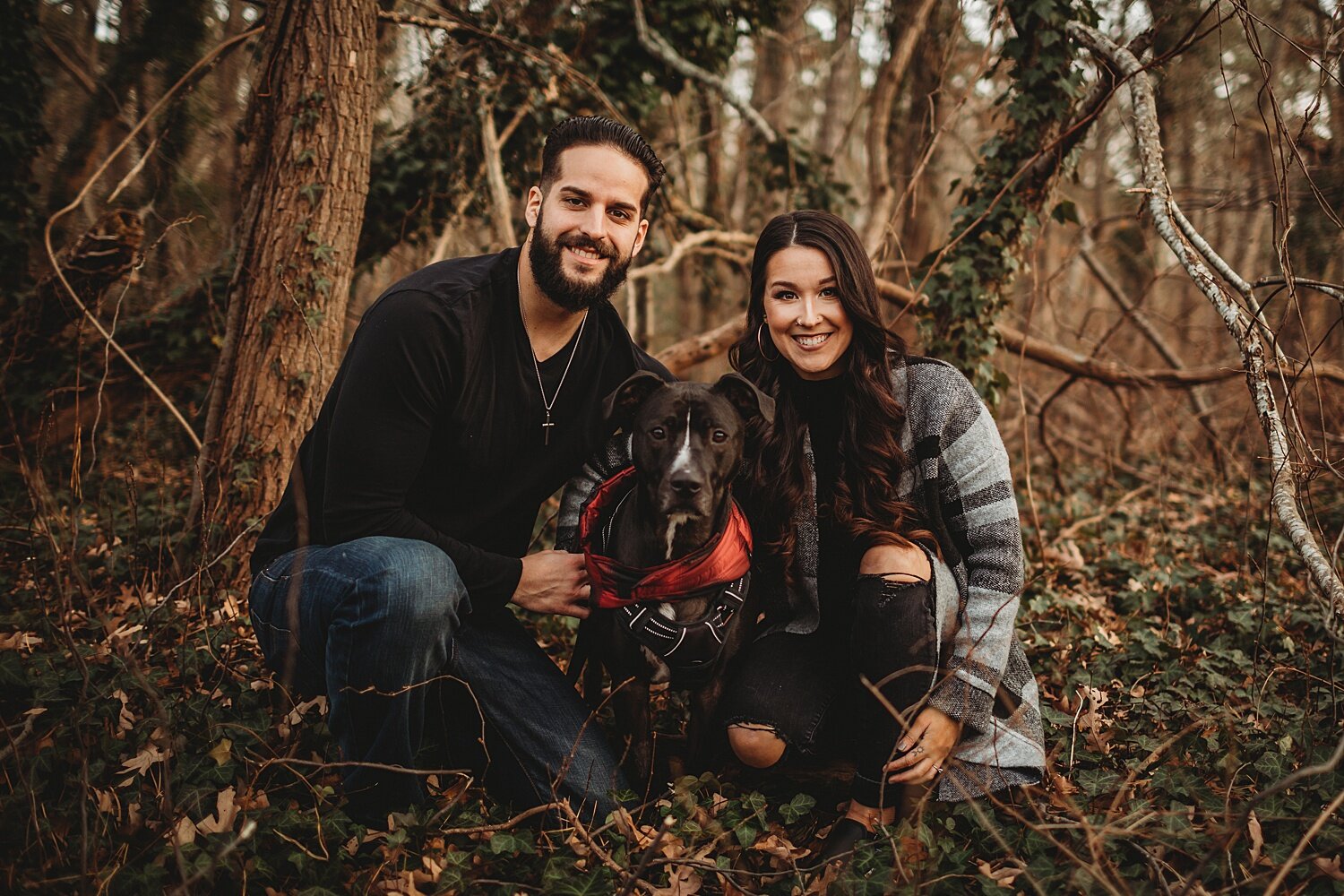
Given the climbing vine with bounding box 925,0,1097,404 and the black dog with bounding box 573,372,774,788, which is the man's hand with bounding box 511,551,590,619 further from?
the climbing vine with bounding box 925,0,1097,404

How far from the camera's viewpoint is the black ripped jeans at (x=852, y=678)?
2.61 meters

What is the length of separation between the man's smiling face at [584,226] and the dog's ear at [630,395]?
0.36m

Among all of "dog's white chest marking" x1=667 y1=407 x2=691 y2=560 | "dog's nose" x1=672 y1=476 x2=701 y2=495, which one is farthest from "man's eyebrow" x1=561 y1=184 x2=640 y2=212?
"dog's nose" x1=672 y1=476 x2=701 y2=495

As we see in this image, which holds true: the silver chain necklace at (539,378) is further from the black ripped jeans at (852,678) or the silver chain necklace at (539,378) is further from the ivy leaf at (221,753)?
the ivy leaf at (221,753)

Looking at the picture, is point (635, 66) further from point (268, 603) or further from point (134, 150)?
point (134, 150)

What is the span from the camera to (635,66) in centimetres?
607

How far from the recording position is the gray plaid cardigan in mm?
2689

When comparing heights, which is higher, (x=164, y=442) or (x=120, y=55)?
(x=120, y=55)

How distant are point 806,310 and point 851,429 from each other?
0.46 meters

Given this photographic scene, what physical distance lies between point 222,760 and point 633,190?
8.14 feet

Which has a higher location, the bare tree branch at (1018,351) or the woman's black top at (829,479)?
the bare tree branch at (1018,351)

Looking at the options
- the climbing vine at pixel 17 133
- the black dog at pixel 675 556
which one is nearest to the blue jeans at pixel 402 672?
the black dog at pixel 675 556

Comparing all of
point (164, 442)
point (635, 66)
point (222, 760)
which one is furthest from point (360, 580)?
point (164, 442)

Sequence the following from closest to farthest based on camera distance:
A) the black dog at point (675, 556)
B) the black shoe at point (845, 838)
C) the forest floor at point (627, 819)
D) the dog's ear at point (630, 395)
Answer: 1. the forest floor at point (627, 819)
2. the black shoe at point (845, 838)
3. the black dog at point (675, 556)
4. the dog's ear at point (630, 395)
